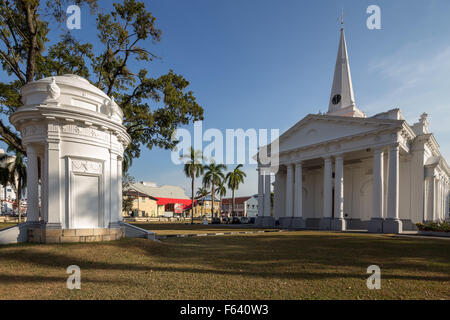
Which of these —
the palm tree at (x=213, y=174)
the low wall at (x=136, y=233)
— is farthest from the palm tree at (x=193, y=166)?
the low wall at (x=136, y=233)

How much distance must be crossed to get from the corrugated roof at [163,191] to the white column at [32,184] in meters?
61.6

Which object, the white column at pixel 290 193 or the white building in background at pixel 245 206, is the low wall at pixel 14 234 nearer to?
the white column at pixel 290 193

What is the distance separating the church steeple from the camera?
30141 millimetres

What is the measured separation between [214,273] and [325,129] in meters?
22.9

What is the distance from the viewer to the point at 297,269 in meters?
7.02

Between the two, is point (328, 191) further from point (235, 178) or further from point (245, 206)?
point (245, 206)

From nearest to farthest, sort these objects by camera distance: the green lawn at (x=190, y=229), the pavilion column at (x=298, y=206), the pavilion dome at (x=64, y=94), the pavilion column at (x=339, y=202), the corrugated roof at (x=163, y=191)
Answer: the pavilion dome at (x=64, y=94) < the green lawn at (x=190, y=229) < the pavilion column at (x=339, y=202) < the pavilion column at (x=298, y=206) < the corrugated roof at (x=163, y=191)

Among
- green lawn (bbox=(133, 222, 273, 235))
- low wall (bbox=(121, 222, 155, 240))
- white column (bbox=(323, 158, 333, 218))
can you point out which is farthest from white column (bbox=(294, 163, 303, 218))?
low wall (bbox=(121, 222, 155, 240))

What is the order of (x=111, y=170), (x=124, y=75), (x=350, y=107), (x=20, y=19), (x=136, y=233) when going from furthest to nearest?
(x=350, y=107)
(x=124, y=75)
(x=20, y=19)
(x=136, y=233)
(x=111, y=170)

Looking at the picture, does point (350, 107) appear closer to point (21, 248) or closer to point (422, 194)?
point (422, 194)

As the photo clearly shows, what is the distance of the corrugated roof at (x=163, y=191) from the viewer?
7244 centimetres

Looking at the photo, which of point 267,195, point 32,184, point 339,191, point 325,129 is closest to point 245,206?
point 267,195
